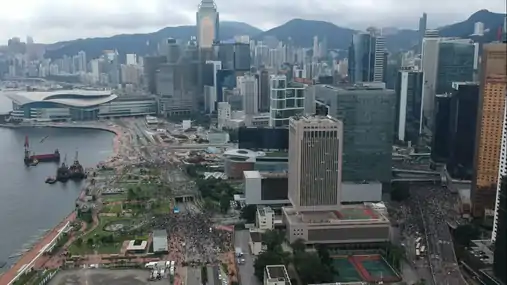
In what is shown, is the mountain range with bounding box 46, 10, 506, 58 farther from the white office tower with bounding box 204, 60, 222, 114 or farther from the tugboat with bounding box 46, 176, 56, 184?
the tugboat with bounding box 46, 176, 56, 184

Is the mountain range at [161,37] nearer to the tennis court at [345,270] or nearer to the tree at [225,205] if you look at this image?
the tree at [225,205]

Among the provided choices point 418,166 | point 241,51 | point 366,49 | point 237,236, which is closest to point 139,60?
point 241,51

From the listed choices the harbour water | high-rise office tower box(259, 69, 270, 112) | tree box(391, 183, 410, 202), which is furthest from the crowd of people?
high-rise office tower box(259, 69, 270, 112)

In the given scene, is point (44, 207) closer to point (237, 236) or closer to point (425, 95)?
point (237, 236)

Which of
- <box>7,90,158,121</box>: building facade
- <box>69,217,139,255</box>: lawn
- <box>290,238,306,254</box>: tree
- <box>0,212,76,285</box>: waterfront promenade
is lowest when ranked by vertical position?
<box>0,212,76,285</box>: waterfront promenade

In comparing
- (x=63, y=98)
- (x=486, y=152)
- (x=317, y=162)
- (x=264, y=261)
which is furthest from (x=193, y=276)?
(x=63, y=98)
